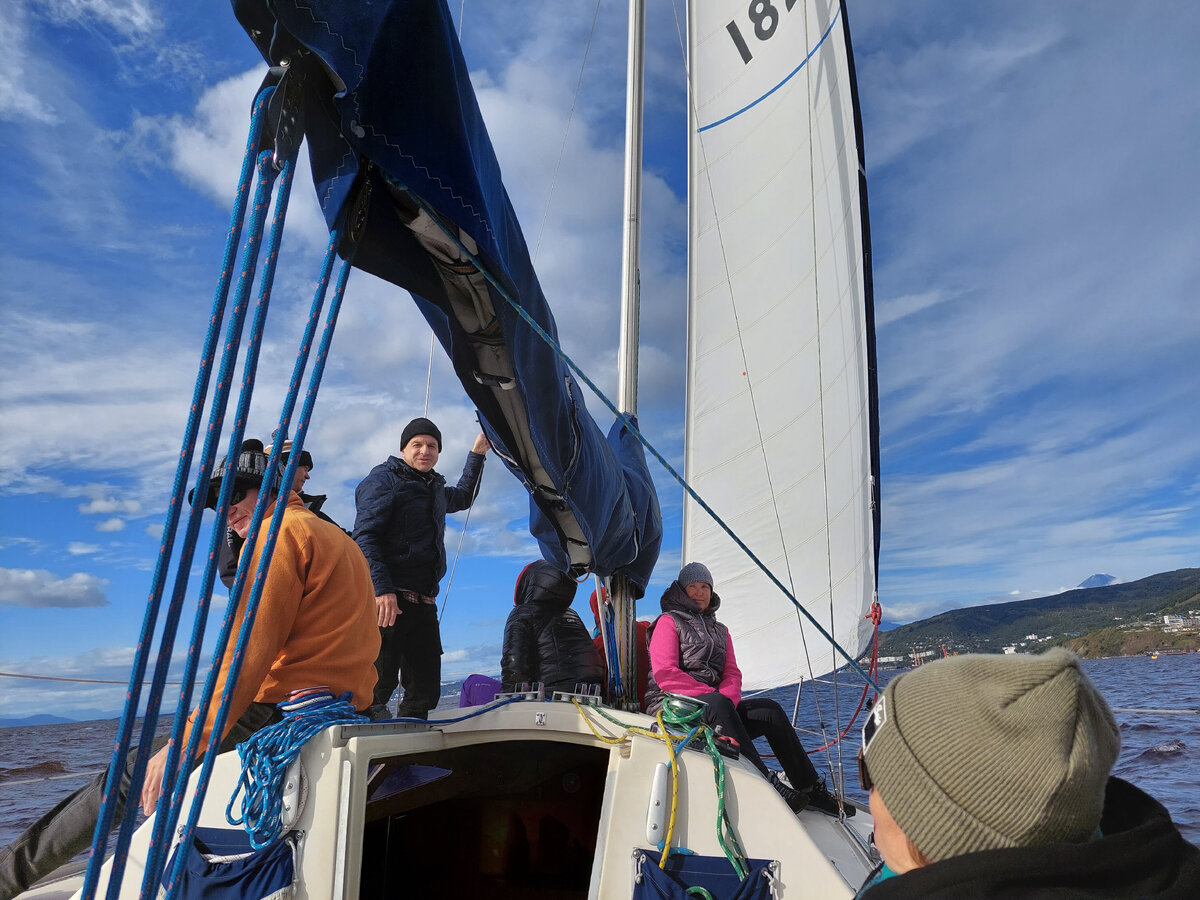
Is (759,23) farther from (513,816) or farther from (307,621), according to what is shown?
(307,621)

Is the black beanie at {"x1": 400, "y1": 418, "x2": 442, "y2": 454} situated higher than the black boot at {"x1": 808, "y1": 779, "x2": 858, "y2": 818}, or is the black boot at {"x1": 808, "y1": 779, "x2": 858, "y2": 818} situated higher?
the black beanie at {"x1": 400, "y1": 418, "x2": 442, "y2": 454}

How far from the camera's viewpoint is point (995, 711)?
2.25 ft

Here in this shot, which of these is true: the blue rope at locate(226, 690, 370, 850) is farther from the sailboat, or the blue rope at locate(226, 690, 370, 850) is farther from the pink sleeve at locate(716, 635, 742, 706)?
the pink sleeve at locate(716, 635, 742, 706)

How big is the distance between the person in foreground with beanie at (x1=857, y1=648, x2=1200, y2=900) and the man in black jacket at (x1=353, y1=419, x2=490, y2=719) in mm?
2704

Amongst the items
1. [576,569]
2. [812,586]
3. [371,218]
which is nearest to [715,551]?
[812,586]

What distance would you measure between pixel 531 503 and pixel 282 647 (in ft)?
3.96

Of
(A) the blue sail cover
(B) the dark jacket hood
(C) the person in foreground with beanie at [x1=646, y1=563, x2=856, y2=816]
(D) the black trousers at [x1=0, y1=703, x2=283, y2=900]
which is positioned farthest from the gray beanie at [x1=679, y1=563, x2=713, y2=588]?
(D) the black trousers at [x1=0, y1=703, x2=283, y2=900]

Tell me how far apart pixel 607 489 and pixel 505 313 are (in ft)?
3.15

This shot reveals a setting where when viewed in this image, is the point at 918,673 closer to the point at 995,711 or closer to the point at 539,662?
the point at 995,711

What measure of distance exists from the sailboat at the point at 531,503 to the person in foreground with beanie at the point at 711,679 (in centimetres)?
19

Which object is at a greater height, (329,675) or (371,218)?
(371,218)

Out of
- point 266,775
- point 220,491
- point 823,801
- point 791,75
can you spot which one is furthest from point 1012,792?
point 791,75

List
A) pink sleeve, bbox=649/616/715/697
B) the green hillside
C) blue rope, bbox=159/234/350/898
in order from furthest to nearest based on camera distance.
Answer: the green hillside, pink sleeve, bbox=649/616/715/697, blue rope, bbox=159/234/350/898

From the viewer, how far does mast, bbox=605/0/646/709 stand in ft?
10.6
